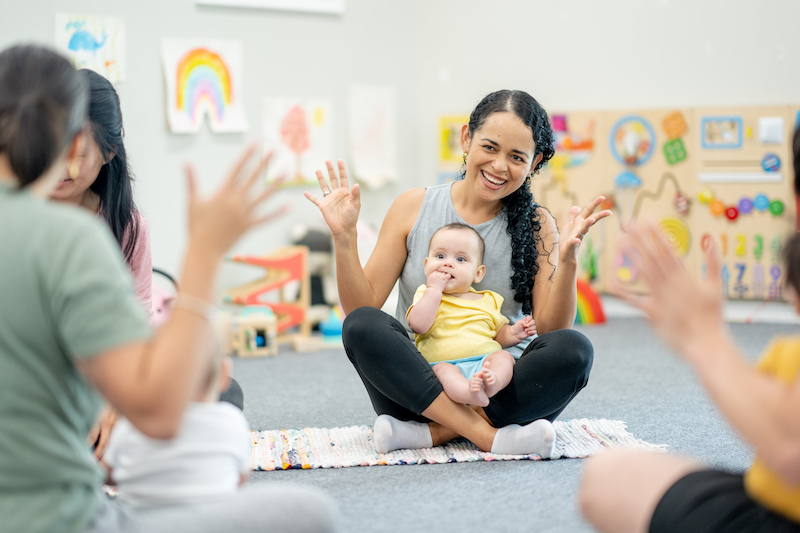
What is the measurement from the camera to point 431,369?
1595 millimetres

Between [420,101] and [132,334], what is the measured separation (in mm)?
3420

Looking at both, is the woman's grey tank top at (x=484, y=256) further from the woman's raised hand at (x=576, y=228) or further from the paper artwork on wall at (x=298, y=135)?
the paper artwork on wall at (x=298, y=135)

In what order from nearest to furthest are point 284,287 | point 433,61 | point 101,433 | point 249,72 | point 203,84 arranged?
point 101,433 < point 284,287 < point 203,84 < point 249,72 < point 433,61

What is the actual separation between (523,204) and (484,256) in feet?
0.52

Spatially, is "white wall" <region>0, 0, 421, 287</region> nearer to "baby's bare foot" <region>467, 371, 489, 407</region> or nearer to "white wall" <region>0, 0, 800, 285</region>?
"white wall" <region>0, 0, 800, 285</region>

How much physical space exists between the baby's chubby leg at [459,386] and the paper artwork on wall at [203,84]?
220 centimetres

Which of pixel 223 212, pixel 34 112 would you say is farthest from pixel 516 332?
pixel 34 112

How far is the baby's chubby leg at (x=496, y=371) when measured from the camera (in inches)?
60.2

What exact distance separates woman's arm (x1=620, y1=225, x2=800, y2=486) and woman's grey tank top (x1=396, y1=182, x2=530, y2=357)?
89 cm

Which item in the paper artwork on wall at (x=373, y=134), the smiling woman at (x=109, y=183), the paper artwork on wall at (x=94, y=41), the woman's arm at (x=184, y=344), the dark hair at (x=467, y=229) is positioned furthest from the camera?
the paper artwork on wall at (x=373, y=134)

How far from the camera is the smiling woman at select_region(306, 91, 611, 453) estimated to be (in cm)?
157

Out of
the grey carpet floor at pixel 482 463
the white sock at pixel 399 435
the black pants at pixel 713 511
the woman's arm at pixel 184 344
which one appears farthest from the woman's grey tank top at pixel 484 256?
the woman's arm at pixel 184 344

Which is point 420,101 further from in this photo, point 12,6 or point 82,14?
point 12,6

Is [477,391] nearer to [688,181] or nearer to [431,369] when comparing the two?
[431,369]
